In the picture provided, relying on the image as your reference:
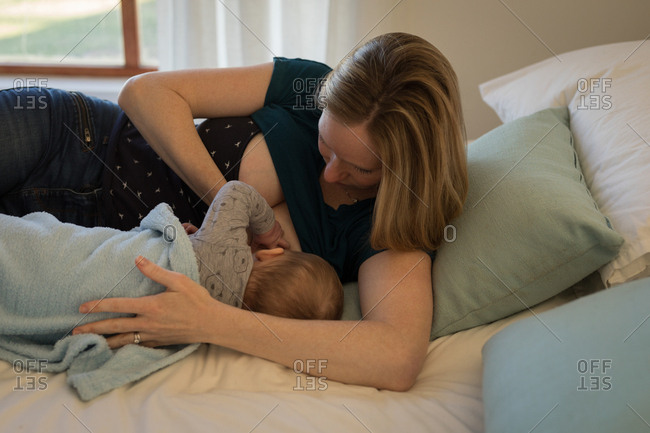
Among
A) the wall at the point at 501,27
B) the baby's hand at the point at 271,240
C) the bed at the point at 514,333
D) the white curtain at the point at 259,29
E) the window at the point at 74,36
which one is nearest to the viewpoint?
the bed at the point at 514,333

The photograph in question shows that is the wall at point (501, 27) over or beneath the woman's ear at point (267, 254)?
over

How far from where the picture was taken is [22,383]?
1008mm

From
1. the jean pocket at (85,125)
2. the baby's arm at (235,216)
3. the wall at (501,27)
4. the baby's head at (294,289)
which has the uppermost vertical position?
the wall at (501,27)

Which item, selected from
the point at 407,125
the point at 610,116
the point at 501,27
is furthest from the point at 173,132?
the point at 501,27

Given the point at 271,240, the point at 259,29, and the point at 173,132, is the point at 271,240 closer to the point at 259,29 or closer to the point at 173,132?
the point at 173,132

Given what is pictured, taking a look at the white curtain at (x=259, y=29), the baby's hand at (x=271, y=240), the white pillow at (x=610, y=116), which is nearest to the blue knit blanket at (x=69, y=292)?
the baby's hand at (x=271, y=240)

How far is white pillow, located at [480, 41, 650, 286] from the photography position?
113 cm

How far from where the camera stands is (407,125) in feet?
3.85

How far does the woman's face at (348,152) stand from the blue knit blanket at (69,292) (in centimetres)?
35

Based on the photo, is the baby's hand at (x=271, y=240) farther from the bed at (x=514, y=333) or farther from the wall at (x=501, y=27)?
the wall at (x=501, y=27)

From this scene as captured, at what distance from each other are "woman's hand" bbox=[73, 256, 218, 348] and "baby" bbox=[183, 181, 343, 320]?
102 millimetres

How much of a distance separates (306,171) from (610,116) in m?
0.71

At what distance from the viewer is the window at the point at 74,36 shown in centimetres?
291

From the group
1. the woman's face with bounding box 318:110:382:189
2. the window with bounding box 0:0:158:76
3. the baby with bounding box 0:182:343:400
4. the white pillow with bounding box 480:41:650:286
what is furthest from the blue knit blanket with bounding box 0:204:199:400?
the window with bounding box 0:0:158:76
